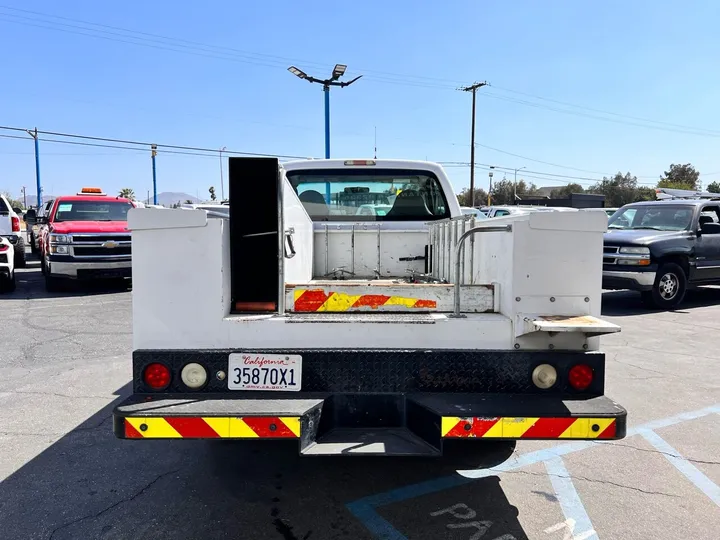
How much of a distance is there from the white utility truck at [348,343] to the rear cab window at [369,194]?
2.32 m

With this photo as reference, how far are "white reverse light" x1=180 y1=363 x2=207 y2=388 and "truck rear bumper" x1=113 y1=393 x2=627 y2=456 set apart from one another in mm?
68

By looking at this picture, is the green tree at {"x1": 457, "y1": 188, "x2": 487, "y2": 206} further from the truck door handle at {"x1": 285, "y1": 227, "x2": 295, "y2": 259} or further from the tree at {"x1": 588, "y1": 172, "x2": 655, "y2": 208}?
the truck door handle at {"x1": 285, "y1": 227, "x2": 295, "y2": 259}

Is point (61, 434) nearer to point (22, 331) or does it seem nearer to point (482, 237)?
point (482, 237)

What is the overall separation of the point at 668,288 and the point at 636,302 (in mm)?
1084

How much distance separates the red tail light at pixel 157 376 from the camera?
110 inches

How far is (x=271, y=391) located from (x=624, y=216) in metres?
11.0

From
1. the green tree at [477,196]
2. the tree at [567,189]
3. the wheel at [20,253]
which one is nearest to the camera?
the wheel at [20,253]

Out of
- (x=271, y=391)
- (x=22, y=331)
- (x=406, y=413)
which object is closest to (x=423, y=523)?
(x=406, y=413)

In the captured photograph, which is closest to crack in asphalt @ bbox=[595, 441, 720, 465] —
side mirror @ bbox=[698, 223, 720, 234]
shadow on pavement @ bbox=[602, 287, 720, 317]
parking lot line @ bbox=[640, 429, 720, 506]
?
parking lot line @ bbox=[640, 429, 720, 506]

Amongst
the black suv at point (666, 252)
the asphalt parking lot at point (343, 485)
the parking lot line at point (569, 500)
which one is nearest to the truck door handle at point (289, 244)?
the asphalt parking lot at point (343, 485)

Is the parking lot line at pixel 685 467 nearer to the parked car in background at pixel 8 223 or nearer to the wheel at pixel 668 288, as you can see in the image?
the wheel at pixel 668 288

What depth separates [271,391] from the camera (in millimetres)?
2850

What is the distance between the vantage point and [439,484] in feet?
11.4

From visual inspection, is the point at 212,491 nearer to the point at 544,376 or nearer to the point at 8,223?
the point at 544,376
